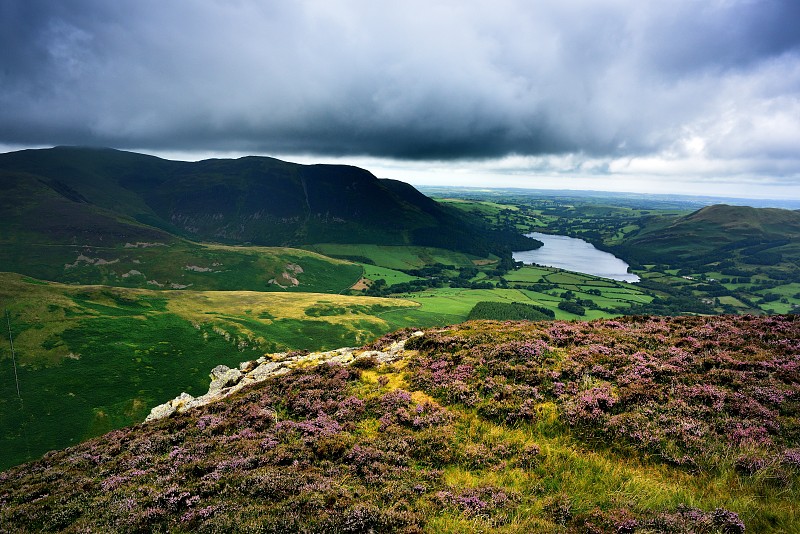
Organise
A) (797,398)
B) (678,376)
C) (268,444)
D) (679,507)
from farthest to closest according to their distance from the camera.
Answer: (678,376)
(268,444)
(797,398)
(679,507)

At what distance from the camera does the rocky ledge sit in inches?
1159

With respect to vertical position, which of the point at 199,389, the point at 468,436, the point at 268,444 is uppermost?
the point at 468,436

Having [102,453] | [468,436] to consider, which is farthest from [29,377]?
[468,436]

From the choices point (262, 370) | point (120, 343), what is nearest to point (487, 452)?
point (262, 370)

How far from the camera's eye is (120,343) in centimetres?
10600

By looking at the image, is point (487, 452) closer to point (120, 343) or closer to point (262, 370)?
point (262, 370)

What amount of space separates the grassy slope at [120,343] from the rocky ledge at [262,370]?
6177 centimetres

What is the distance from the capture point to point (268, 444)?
1628cm

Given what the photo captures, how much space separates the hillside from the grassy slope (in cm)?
7324

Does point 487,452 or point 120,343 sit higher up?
point 487,452

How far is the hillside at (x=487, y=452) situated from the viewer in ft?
34.0

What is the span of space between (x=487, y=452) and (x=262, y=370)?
27.5 m

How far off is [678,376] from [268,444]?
20.0 m

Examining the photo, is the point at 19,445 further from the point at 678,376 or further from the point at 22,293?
the point at 678,376
